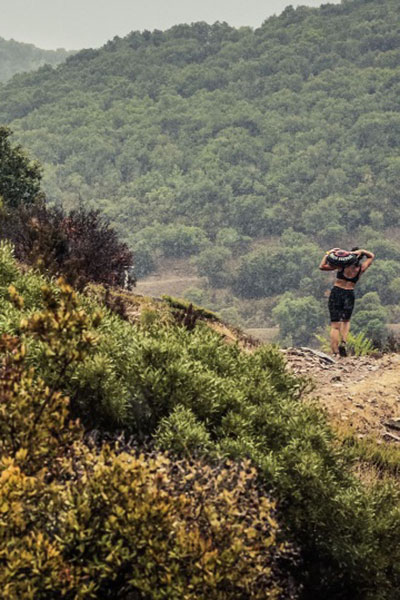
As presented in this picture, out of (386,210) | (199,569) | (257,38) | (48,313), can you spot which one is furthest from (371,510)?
(257,38)

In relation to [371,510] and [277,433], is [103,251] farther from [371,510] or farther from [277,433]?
[371,510]

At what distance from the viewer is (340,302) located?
1485cm

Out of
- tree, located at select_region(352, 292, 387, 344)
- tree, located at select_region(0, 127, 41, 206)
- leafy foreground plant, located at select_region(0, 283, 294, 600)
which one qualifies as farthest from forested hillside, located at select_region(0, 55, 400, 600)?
tree, located at select_region(352, 292, 387, 344)

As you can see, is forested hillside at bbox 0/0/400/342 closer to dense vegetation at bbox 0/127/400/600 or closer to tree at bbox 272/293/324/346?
tree at bbox 272/293/324/346

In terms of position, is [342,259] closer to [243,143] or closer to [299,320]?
[299,320]

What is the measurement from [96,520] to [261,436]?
2.79 metres

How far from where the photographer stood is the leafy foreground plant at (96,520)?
3.96 metres

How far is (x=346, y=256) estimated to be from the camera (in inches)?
572

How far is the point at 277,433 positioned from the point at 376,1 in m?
207

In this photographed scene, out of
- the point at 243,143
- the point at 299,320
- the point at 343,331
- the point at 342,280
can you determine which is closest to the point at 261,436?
the point at 342,280

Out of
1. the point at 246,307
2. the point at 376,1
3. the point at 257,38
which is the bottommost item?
the point at 246,307

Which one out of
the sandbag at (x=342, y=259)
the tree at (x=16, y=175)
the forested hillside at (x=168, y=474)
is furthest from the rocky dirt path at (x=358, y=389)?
the tree at (x=16, y=175)

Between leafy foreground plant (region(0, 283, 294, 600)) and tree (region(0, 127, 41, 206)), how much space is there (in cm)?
2193

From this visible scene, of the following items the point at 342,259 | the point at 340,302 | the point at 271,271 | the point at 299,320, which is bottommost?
the point at 299,320
